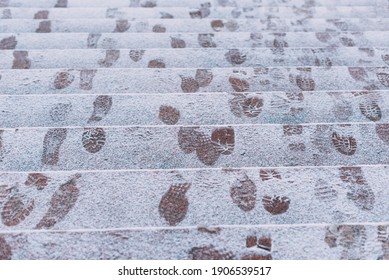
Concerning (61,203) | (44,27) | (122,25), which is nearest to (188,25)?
(122,25)

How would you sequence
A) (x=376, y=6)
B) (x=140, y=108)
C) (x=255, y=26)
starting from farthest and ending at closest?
(x=376, y=6)
(x=255, y=26)
(x=140, y=108)

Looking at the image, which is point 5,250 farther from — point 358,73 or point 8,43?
point 358,73

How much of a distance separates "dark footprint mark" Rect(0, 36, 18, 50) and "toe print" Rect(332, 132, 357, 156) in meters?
1.35

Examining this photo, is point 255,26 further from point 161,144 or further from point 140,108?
point 161,144

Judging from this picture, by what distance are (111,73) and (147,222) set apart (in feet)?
2.11

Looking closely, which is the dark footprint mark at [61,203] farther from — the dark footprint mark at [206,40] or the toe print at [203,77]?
the dark footprint mark at [206,40]

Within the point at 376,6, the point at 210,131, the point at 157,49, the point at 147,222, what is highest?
the point at 376,6

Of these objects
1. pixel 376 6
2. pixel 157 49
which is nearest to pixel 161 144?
pixel 157 49

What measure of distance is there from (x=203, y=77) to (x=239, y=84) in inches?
5.3

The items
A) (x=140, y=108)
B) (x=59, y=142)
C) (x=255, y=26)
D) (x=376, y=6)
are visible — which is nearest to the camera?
(x=59, y=142)

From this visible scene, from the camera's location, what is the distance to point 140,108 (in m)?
1.14

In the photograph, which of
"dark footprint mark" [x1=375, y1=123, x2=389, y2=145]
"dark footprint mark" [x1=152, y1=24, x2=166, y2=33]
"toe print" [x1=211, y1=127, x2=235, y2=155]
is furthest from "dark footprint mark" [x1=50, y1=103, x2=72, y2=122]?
"dark footprint mark" [x1=375, y1=123, x2=389, y2=145]

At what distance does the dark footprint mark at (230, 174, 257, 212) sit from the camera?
35.1 inches

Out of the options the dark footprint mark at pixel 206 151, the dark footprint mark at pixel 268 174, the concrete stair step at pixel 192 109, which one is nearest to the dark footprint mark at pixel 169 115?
the concrete stair step at pixel 192 109
